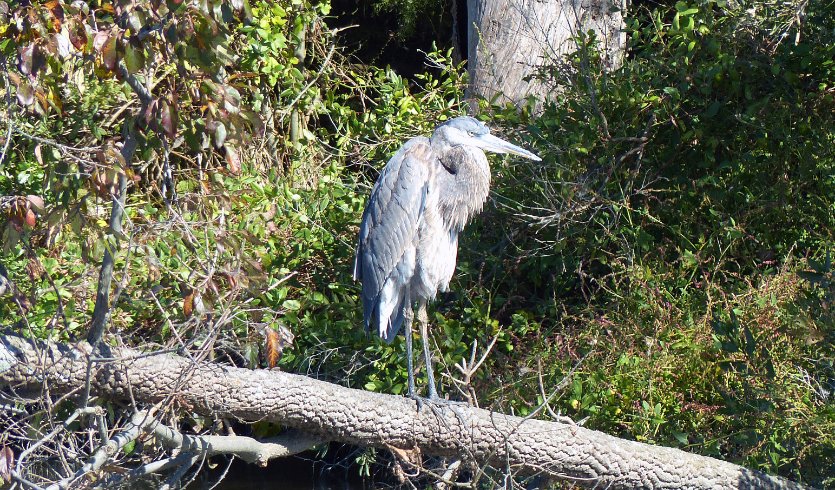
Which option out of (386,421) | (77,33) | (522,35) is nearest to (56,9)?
(77,33)

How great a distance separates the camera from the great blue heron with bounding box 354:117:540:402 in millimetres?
4887

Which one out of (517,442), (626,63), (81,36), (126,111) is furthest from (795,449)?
(126,111)

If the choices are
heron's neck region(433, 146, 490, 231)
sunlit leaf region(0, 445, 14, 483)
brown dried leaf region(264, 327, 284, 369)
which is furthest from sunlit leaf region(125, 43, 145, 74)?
heron's neck region(433, 146, 490, 231)

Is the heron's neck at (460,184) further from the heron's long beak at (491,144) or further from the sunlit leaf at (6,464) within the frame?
the sunlit leaf at (6,464)

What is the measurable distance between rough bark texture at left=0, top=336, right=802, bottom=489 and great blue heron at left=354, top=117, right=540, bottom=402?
1307 mm

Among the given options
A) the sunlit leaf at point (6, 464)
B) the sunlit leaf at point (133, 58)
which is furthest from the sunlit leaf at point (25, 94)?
the sunlit leaf at point (6, 464)

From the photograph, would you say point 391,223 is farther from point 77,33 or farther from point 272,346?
point 77,33

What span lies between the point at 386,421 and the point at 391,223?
1.63 meters

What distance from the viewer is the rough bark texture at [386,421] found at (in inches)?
121

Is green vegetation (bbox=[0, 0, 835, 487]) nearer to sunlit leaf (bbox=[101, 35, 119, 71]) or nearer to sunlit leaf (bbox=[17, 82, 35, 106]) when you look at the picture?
sunlit leaf (bbox=[17, 82, 35, 106])

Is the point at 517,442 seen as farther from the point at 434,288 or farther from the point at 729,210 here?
the point at 729,210

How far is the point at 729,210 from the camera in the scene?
555 cm

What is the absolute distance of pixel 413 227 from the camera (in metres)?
4.89

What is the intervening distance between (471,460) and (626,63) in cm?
309
